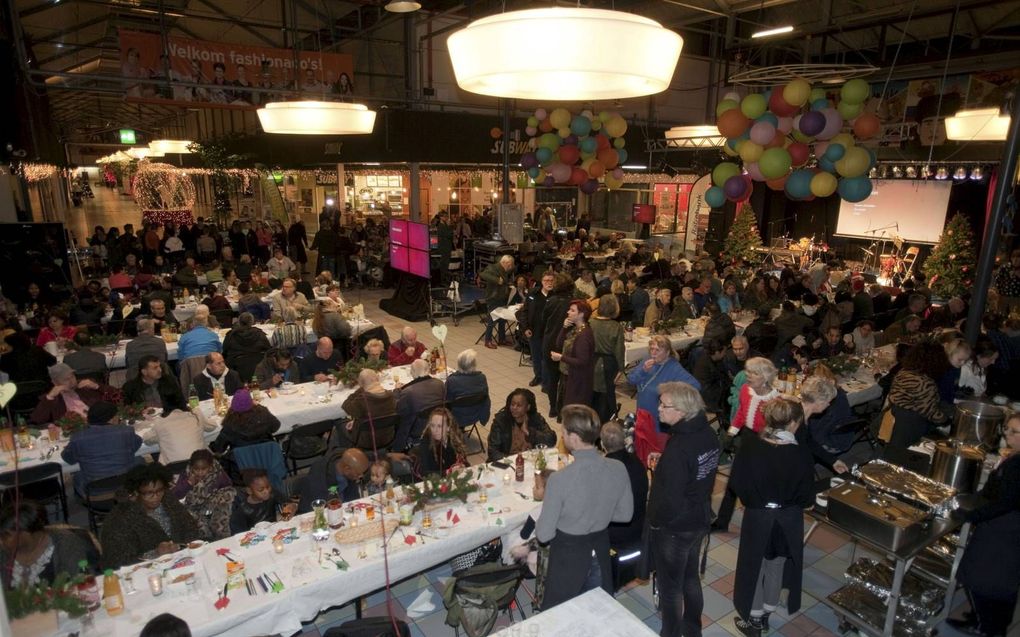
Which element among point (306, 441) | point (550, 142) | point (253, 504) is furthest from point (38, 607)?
point (550, 142)

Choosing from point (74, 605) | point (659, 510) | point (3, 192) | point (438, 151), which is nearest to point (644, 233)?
point (438, 151)

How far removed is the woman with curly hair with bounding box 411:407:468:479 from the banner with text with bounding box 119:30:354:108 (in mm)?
6787

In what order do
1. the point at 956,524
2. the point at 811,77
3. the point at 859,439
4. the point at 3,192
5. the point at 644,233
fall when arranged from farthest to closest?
1. the point at 644,233
2. the point at 3,192
3. the point at 811,77
4. the point at 859,439
5. the point at 956,524

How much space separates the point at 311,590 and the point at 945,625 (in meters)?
4.01

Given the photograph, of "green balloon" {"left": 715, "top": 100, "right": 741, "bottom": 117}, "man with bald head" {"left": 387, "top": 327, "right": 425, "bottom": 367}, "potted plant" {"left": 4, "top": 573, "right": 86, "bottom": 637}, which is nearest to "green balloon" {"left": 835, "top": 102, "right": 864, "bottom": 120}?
"green balloon" {"left": 715, "top": 100, "right": 741, "bottom": 117}

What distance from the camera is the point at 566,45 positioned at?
168cm

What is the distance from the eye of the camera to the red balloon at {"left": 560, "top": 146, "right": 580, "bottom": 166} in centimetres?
1038

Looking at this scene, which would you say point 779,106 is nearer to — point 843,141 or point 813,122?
point 813,122

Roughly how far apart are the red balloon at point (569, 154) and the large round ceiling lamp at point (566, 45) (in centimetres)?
872

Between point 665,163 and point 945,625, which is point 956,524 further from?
point 665,163

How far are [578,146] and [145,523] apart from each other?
879 cm

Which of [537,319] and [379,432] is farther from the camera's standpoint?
[537,319]

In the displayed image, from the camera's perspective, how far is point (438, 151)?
570 inches

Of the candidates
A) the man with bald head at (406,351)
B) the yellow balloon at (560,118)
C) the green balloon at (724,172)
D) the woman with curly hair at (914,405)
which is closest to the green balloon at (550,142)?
the yellow balloon at (560,118)
